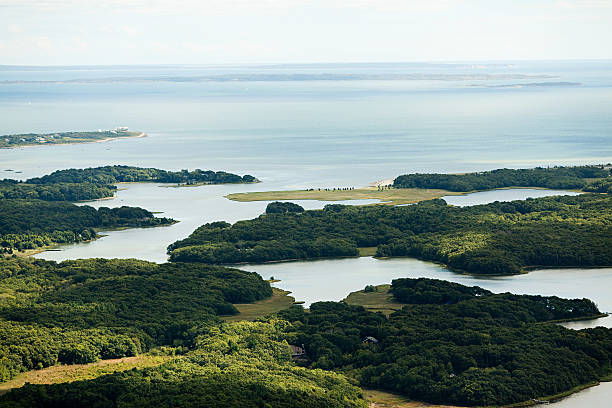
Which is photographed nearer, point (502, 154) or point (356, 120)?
point (502, 154)

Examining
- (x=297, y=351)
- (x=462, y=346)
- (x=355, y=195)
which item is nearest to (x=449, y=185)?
(x=355, y=195)

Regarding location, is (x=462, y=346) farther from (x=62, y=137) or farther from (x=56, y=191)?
(x=62, y=137)

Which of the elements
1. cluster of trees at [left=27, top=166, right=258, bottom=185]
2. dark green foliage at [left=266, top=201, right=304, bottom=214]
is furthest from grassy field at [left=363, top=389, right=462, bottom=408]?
cluster of trees at [left=27, top=166, right=258, bottom=185]

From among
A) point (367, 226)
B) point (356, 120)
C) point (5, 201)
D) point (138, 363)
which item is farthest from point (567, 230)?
point (356, 120)

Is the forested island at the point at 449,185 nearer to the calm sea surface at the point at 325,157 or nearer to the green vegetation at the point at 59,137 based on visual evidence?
the calm sea surface at the point at 325,157

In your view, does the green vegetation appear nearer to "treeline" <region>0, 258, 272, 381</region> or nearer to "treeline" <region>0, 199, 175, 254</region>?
"treeline" <region>0, 199, 175, 254</region>

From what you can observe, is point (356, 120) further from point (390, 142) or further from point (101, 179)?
point (101, 179)

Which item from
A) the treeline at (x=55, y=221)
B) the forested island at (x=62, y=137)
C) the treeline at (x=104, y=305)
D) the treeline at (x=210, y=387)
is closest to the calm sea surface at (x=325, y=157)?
the treeline at (x=55, y=221)
